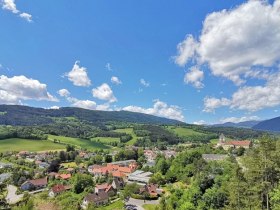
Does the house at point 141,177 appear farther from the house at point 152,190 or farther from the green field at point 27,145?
the green field at point 27,145

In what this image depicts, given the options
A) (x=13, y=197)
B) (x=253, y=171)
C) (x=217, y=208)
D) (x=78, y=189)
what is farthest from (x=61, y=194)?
(x=253, y=171)

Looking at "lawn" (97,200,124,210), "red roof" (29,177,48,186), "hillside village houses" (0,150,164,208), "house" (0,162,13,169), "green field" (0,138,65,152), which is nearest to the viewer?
"lawn" (97,200,124,210)

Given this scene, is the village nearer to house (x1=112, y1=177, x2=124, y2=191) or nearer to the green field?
house (x1=112, y1=177, x2=124, y2=191)

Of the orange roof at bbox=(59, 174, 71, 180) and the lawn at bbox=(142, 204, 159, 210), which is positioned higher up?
the orange roof at bbox=(59, 174, 71, 180)

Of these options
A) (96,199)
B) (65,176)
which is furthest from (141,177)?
(65,176)

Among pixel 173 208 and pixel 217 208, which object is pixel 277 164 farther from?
pixel 173 208

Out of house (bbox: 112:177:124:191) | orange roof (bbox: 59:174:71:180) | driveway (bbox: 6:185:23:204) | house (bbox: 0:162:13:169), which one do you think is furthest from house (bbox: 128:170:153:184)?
house (bbox: 0:162:13:169)
